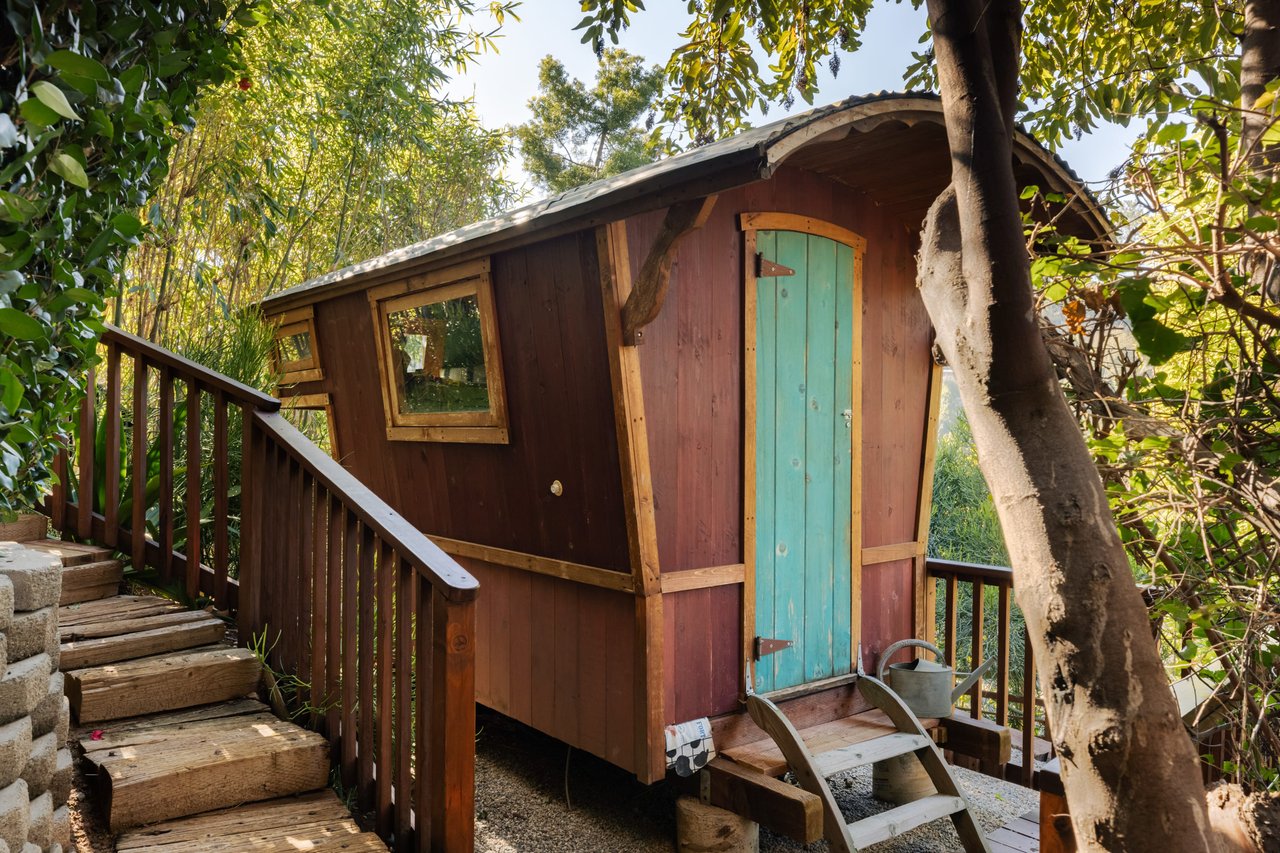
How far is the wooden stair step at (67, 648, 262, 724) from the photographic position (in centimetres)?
278

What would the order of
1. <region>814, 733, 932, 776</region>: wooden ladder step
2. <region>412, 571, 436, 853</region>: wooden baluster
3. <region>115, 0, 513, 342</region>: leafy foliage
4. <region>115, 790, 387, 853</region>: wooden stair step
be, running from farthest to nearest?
<region>115, 0, 513, 342</region>: leafy foliage < <region>814, 733, 932, 776</region>: wooden ladder step < <region>412, 571, 436, 853</region>: wooden baluster < <region>115, 790, 387, 853</region>: wooden stair step

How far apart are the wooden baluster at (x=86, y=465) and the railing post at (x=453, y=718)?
200 cm

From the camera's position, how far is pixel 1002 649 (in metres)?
4.24

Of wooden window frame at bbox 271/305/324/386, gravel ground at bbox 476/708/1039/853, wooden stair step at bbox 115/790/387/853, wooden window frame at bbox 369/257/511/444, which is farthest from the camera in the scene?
wooden window frame at bbox 271/305/324/386

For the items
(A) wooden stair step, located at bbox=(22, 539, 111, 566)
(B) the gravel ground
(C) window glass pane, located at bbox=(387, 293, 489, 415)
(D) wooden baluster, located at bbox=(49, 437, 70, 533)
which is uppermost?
(C) window glass pane, located at bbox=(387, 293, 489, 415)

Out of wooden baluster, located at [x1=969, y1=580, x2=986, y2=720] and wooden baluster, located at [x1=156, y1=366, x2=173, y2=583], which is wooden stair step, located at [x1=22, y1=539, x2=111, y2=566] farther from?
wooden baluster, located at [x1=969, y1=580, x2=986, y2=720]

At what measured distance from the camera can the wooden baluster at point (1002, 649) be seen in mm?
4176

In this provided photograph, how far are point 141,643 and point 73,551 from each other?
0.69 m

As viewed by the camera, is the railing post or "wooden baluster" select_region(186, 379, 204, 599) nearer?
the railing post

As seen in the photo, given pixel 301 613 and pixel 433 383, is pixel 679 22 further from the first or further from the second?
pixel 301 613

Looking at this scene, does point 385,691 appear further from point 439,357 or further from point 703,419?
point 439,357

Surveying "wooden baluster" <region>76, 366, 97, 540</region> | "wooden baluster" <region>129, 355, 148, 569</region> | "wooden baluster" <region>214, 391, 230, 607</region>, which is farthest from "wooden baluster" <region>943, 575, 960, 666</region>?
"wooden baluster" <region>76, 366, 97, 540</region>

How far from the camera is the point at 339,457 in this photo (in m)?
5.79

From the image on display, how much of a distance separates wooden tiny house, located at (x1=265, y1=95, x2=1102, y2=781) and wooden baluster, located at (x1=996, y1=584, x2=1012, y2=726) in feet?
1.56
